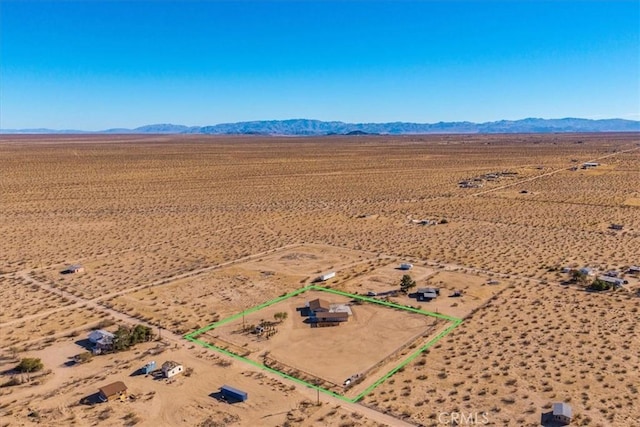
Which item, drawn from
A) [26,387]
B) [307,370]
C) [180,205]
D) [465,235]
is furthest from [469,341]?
[180,205]

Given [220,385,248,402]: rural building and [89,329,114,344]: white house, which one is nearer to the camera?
[220,385,248,402]: rural building

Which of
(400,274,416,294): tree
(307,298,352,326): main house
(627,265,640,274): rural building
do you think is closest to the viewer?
(307,298,352,326): main house

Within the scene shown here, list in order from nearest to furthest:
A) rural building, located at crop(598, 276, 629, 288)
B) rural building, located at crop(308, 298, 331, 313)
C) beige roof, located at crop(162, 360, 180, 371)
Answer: beige roof, located at crop(162, 360, 180, 371) < rural building, located at crop(308, 298, 331, 313) < rural building, located at crop(598, 276, 629, 288)

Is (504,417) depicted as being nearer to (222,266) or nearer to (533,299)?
(533,299)

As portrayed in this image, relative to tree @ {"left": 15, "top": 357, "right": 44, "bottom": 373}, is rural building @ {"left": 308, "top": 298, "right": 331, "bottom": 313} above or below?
above

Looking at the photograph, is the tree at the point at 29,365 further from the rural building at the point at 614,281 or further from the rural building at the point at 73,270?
the rural building at the point at 614,281

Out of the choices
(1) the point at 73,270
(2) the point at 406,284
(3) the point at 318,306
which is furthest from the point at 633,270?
(1) the point at 73,270

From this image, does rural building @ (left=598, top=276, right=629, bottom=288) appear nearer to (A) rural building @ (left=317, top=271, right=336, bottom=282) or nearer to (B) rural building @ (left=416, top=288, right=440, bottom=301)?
(B) rural building @ (left=416, top=288, right=440, bottom=301)

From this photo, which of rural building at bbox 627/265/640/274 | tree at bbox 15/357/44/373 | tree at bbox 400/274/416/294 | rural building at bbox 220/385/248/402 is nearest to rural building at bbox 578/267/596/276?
rural building at bbox 627/265/640/274
